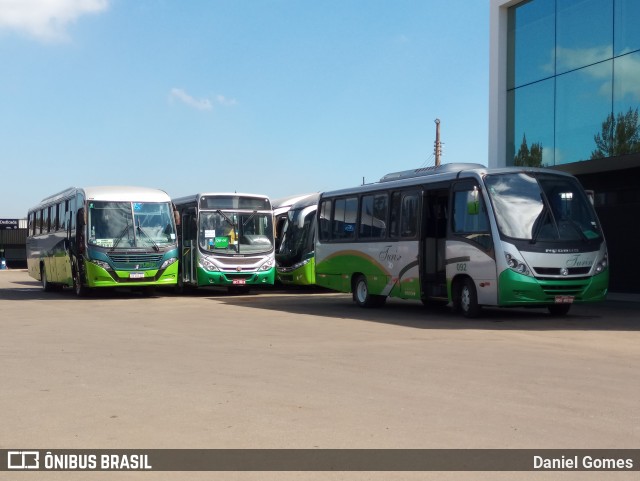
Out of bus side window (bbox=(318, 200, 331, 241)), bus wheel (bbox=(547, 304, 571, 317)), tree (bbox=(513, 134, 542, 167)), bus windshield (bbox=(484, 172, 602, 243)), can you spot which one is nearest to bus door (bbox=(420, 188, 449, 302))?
bus windshield (bbox=(484, 172, 602, 243))

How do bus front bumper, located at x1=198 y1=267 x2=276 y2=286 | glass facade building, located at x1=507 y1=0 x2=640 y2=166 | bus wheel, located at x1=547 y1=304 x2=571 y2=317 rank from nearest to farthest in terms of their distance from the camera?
1. bus wheel, located at x1=547 y1=304 x2=571 y2=317
2. glass facade building, located at x1=507 y1=0 x2=640 y2=166
3. bus front bumper, located at x1=198 y1=267 x2=276 y2=286

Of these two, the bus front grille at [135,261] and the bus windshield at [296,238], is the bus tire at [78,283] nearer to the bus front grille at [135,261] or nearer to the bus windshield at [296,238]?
the bus front grille at [135,261]

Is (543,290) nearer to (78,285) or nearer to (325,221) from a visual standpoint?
(325,221)

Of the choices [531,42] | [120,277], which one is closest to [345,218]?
[120,277]

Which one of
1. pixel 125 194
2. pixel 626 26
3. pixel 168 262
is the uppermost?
pixel 626 26

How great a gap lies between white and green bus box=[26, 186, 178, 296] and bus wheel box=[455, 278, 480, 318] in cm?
1019

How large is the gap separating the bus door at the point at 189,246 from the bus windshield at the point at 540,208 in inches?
463

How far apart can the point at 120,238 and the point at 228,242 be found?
3174 millimetres

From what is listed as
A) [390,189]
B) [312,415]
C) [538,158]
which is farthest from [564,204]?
[312,415]

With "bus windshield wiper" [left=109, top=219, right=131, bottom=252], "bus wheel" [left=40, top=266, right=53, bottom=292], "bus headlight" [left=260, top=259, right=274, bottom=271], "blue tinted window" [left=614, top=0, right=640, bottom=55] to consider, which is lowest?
"bus wheel" [left=40, top=266, right=53, bottom=292]

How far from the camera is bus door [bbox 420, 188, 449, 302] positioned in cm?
1952

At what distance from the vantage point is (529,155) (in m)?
27.3

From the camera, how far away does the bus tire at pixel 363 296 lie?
73.0ft

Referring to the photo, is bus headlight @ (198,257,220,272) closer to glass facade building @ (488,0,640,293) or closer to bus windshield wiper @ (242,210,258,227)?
bus windshield wiper @ (242,210,258,227)
